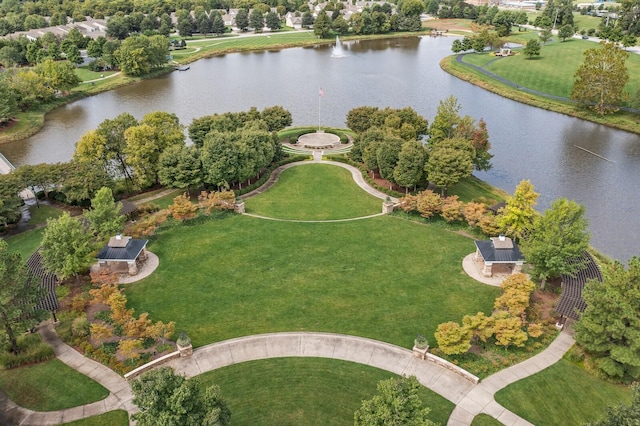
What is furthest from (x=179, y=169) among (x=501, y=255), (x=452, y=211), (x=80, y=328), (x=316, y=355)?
(x=501, y=255)

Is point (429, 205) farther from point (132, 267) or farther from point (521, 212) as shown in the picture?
point (132, 267)

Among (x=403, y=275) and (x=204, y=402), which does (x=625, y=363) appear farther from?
(x=204, y=402)

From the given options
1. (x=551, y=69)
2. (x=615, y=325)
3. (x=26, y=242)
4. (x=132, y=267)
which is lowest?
(x=26, y=242)

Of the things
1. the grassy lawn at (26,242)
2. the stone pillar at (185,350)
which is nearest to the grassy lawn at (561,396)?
the stone pillar at (185,350)

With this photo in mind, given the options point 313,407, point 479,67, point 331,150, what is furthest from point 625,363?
point 479,67

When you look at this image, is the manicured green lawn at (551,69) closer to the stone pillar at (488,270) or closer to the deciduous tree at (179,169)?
the stone pillar at (488,270)
